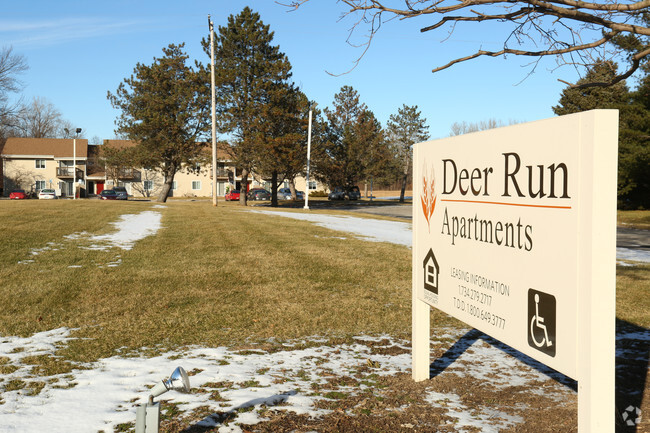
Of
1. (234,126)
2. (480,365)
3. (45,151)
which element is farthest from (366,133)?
(480,365)

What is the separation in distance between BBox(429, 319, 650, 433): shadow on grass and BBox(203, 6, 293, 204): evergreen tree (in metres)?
31.8

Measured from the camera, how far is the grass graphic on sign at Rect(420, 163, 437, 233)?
435 centimetres

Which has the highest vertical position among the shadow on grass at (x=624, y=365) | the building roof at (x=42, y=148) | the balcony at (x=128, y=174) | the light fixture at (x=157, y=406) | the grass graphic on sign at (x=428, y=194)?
the building roof at (x=42, y=148)

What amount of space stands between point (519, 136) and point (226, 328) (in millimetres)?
4230

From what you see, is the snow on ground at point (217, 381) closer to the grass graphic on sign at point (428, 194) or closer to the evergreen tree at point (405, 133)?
the grass graphic on sign at point (428, 194)

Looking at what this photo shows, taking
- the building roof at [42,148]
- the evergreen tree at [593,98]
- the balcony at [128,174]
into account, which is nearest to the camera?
the evergreen tree at [593,98]

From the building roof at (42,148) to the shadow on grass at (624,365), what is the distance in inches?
→ 2932

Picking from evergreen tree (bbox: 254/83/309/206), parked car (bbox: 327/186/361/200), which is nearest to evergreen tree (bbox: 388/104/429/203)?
parked car (bbox: 327/186/361/200)

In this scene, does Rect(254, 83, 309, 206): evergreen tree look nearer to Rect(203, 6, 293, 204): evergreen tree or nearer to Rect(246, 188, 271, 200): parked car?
Rect(203, 6, 293, 204): evergreen tree

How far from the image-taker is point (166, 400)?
3.96m

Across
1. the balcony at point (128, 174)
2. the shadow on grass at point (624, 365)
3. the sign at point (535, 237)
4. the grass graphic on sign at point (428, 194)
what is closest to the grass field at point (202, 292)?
the shadow on grass at point (624, 365)

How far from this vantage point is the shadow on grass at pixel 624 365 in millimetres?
4018

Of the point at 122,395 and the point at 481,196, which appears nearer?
the point at 481,196

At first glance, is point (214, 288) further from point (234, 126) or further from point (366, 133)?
point (366, 133)
